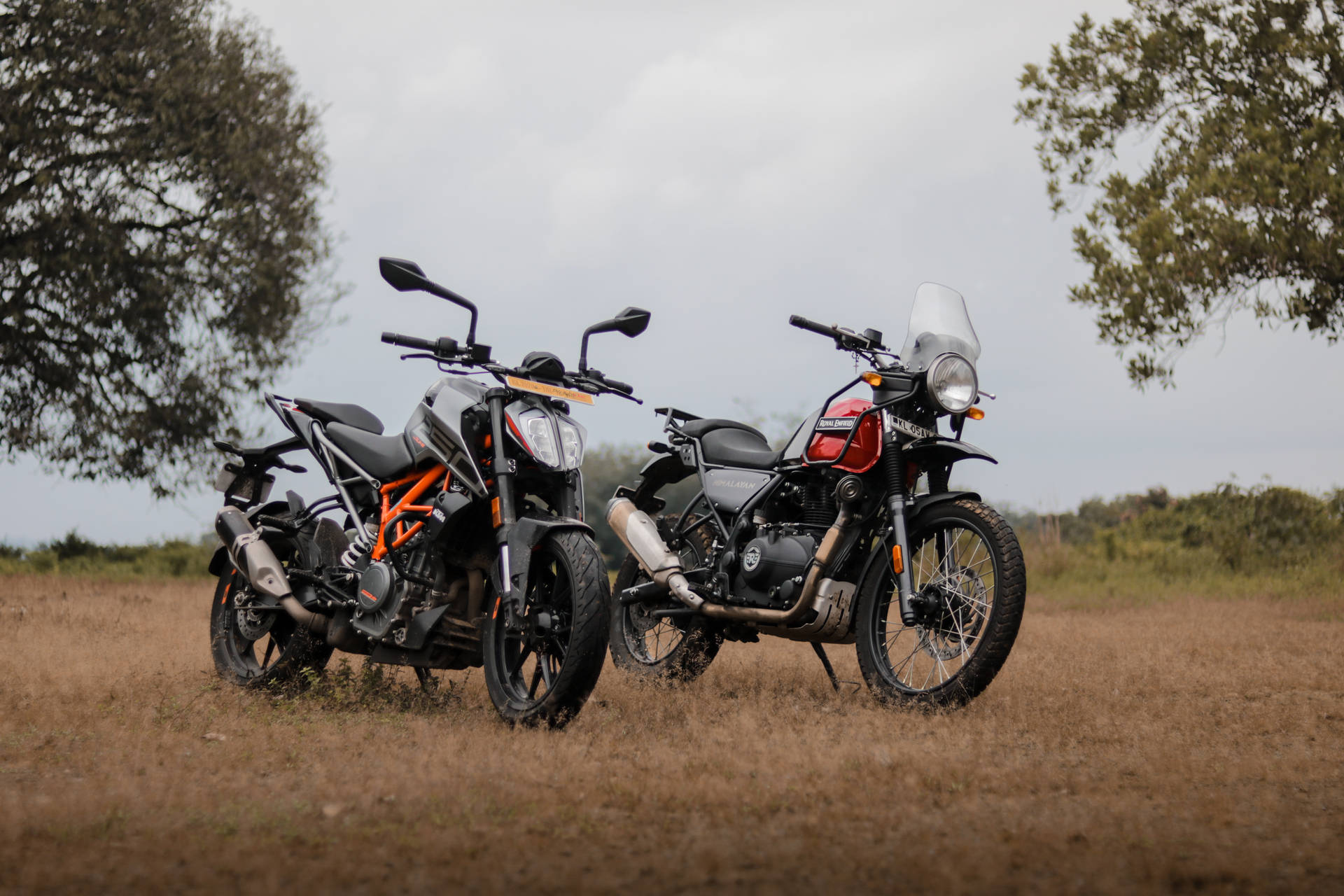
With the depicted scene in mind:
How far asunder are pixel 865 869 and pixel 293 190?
16.3 meters

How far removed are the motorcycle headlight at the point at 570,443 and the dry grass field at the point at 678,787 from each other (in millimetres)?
1080

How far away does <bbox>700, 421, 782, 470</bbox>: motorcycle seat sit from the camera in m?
6.43

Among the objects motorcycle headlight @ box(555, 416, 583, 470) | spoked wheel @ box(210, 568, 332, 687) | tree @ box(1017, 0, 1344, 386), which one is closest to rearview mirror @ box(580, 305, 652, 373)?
motorcycle headlight @ box(555, 416, 583, 470)

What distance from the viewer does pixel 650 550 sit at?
20.6 ft

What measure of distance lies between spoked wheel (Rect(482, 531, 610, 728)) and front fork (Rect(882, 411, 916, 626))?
1.39 m

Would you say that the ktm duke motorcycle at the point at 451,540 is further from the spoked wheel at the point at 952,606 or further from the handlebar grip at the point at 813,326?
the spoked wheel at the point at 952,606

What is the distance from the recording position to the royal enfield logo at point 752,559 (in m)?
5.93

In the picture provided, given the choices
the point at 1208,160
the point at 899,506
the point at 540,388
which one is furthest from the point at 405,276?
the point at 1208,160

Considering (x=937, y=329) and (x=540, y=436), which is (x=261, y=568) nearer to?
(x=540, y=436)

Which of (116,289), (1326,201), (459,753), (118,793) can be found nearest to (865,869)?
(459,753)

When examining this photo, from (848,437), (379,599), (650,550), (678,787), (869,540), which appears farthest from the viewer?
(650,550)

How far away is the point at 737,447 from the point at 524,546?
1985mm

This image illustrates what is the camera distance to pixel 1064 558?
15.0 meters

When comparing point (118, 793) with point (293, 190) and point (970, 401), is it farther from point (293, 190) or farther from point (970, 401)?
point (293, 190)
